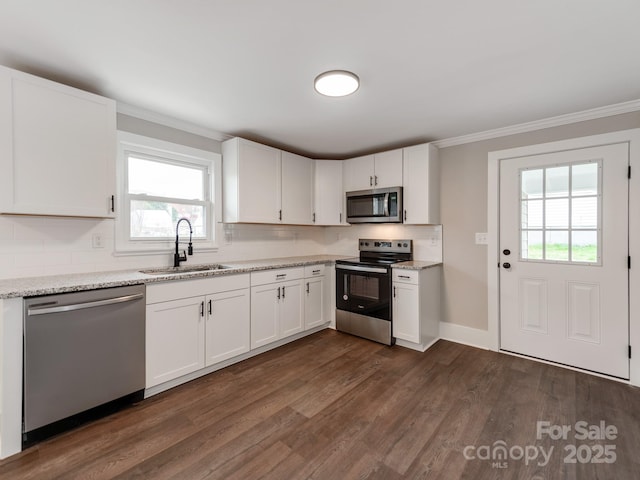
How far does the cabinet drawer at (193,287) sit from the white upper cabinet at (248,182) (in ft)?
2.34

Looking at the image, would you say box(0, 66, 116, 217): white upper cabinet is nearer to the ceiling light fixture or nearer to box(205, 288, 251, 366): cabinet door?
box(205, 288, 251, 366): cabinet door

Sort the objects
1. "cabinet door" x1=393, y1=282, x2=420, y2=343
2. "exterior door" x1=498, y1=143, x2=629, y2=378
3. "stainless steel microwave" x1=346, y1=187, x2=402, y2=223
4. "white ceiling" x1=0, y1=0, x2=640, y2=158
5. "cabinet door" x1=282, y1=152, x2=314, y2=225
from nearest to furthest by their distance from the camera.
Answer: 1. "white ceiling" x1=0, y1=0, x2=640, y2=158
2. "exterior door" x1=498, y1=143, x2=629, y2=378
3. "cabinet door" x1=393, y1=282, x2=420, y2=343
4. "stainless steel microwave" x1=346, y1=187, x2=402, y2=223
5. "cabinet door" x1=282, y1=152, x2=314, y2=225

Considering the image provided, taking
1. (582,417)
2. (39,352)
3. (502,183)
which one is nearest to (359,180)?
(502,183)

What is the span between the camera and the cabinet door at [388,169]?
3.49m

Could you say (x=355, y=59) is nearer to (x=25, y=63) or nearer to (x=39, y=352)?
(x=25, y=63)

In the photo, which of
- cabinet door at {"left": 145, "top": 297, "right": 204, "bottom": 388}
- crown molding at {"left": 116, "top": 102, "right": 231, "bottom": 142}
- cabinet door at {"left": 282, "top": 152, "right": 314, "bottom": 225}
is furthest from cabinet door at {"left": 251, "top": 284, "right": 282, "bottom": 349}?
crown molding at {"left": 116, "top": 102, "right": 231, "bottom": 142}

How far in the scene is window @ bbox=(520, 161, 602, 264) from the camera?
2.61 m

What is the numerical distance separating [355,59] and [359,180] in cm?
206

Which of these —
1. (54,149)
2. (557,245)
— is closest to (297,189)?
(54,149)

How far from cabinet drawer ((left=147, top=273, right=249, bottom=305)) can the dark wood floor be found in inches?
29.4

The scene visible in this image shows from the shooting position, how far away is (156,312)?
→ 7.32 ft

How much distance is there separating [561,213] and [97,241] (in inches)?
160

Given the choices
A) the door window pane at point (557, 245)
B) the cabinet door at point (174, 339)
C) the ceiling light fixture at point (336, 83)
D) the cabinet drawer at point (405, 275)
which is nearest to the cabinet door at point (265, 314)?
the cabinet door at point (174, 339)

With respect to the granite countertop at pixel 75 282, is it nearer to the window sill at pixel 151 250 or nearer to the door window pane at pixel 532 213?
the window sill at pixel 151 250
